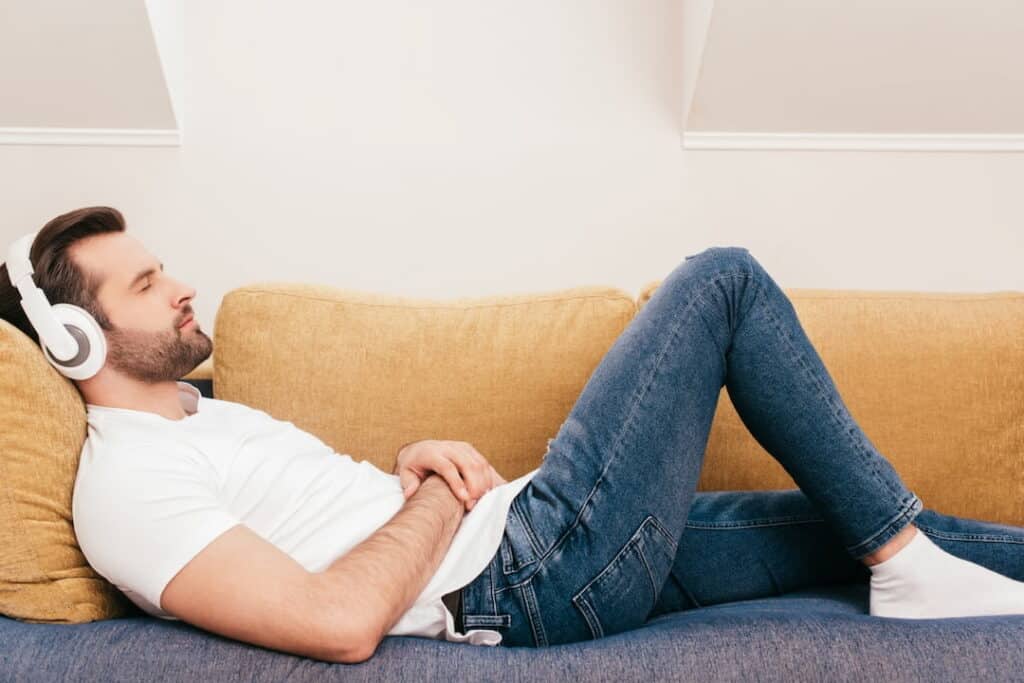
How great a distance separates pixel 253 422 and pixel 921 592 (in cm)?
96

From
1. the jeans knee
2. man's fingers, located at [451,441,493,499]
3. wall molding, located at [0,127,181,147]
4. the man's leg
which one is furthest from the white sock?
wall molding, located at [0,127,181,147]

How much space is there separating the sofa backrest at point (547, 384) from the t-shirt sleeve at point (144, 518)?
0.50 metres

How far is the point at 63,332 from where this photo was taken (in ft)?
3.58

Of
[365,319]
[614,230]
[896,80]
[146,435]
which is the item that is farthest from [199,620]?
[896,80]

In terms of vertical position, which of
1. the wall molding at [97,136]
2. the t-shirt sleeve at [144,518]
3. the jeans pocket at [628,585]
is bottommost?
the jeans pocket at [628,585]

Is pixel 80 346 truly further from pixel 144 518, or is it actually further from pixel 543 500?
pixel 543 500

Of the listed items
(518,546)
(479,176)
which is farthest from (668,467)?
(479,176)

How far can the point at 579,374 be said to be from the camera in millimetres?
1521

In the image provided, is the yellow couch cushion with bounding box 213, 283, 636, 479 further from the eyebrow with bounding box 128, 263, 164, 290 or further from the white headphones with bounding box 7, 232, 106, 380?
the white headphones with bounding box 7, 232, 106, 380

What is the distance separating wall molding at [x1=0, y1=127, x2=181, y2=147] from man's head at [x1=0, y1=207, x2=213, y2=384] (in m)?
0.70

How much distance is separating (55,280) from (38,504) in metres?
0.35

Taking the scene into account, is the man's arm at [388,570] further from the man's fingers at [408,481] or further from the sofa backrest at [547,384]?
the sofa backrest at [547,384]

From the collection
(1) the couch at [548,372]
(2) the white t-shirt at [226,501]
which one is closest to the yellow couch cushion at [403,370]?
(1) the couch at [548,372]

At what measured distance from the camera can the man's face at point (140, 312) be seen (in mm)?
1184
